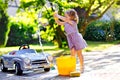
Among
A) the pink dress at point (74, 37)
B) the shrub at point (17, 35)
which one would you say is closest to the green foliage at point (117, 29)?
the shrub at point (17, 35)

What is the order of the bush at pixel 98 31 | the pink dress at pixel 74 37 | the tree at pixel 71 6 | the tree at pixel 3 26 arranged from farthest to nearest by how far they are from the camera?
the bush at pixel 98 31
the tree at pixel 3 26
the tree at pixel 71 6
the pink dress at pixel 74 37

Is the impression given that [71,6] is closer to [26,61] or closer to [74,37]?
[26,61]

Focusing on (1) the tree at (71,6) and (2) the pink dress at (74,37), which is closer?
(2) the pink dress at (74,37)

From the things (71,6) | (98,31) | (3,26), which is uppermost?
(71,6)

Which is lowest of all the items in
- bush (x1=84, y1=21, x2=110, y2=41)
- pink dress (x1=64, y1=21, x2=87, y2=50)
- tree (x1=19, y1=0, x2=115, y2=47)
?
bush (x1=84, y1=21, x2=110, y2=41)

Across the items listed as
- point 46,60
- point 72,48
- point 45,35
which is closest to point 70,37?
point 72,48

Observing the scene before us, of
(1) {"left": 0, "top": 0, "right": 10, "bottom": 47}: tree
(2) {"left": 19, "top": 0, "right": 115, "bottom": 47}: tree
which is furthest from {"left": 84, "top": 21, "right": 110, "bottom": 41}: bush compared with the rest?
(1) {"left": 0, "top": 0, "right": 10, "bottom": 47}: tree

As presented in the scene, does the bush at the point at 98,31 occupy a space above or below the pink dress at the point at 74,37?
below

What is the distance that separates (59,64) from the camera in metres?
12.8

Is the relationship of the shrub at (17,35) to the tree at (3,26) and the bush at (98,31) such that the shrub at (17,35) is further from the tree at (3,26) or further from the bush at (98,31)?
the bush at (98,31)

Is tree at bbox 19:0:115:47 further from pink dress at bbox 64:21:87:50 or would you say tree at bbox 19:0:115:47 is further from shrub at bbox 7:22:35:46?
pink dress at bbox 64:21:87:50

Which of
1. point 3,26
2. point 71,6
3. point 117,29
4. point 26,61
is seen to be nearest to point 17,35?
point 3,26

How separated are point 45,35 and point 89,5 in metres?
3.91

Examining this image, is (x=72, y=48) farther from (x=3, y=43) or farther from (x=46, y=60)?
(x=3, y=43)
